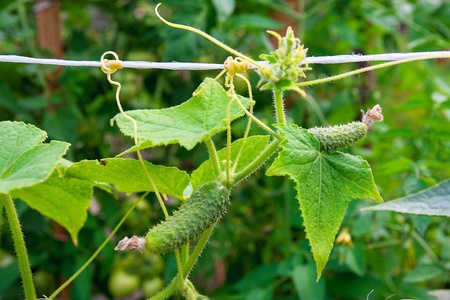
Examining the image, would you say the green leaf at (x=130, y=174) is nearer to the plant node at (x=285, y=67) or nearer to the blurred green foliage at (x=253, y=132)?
the plant node at (x=285, y=67)

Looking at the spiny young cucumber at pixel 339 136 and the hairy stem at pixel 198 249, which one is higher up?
the spiny young cucumber at pixel 339 136

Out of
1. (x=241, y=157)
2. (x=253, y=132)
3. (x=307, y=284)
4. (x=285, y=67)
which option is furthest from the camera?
(x=253, y=132)

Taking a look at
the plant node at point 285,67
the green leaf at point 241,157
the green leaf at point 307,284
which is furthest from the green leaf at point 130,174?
the green leaf at point 307,284

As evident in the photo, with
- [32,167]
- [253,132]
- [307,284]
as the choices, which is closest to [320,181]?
[32,167]

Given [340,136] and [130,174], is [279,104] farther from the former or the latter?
[130,174]

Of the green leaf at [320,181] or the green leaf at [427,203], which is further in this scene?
the green leaf at [427,203]

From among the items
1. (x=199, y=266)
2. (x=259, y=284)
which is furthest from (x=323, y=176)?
(x=199, y=266)

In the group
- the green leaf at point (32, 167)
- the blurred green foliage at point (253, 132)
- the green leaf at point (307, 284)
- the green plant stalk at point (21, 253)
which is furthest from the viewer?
the blurred green foliage at point (253, 132)
